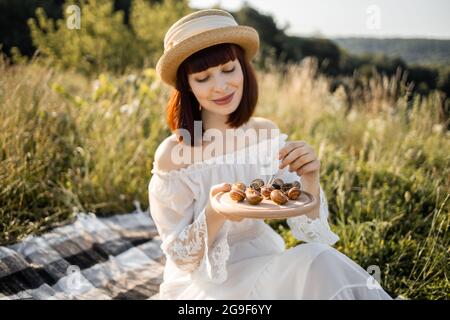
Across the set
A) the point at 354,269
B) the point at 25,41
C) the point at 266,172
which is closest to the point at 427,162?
the point at 266,172

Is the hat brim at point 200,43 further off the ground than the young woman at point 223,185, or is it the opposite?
the hat brim at point 200,43

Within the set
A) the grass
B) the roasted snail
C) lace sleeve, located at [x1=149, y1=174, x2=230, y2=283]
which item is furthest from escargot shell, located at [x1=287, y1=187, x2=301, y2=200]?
the grass

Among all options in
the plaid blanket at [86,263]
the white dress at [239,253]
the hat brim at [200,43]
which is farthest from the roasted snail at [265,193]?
the plaid blanket at [86,263]

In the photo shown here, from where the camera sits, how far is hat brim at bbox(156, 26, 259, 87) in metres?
1.94

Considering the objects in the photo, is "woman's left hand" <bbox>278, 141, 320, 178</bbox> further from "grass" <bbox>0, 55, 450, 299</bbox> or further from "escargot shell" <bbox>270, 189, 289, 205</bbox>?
"grass" <bbox>0, 55, 450, 299</bbox>

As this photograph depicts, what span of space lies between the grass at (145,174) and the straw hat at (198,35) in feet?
4.67

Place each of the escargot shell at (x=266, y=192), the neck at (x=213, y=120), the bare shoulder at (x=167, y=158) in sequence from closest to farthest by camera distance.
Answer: the escargot shell at (x=266, y=192)
the bare shoulder at (x=167, y=158)
the neck at (x=213, y=120)

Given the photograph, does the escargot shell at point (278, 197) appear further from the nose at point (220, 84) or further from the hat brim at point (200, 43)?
the hat brim at point (200, 43)

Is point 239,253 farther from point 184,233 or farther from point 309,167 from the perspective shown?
point 309,167

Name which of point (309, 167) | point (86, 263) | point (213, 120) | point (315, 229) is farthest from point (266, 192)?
point (86, 263)

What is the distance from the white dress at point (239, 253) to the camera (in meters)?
1.71

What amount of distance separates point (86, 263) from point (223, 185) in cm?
163
